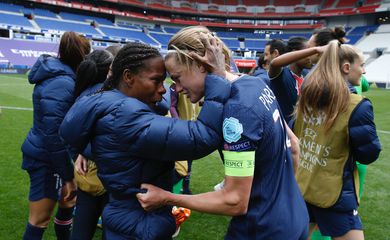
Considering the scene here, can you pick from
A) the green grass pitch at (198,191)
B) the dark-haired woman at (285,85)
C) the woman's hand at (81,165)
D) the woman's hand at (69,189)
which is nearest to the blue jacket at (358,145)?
the dark-haired woman at (285,85)

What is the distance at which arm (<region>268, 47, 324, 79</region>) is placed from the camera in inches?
108

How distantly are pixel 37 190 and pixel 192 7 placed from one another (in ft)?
194

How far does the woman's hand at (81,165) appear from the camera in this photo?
8.45 ft

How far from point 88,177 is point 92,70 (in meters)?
0.78

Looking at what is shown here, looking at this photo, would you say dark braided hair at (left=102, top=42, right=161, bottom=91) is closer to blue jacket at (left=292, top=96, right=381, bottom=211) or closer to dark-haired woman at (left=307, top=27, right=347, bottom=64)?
blue jacket at (left=292, top=96, right=381, bottom=211)

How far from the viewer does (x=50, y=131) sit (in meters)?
2.78

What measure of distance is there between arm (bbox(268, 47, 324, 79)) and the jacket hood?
5.56 feet

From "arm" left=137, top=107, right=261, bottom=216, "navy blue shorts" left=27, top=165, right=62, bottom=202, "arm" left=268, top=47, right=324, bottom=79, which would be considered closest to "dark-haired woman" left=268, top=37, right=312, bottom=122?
"arm" left=268, top=47, right=324, bottom=79

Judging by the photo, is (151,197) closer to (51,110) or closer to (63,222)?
(51,110)

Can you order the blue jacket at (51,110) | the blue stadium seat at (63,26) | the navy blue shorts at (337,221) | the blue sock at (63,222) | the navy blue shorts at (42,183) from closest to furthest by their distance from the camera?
the navy blue shorts at (337,221)
the blue jacket at (51,110)
the navy blue shorts at (42,183)
the blue sock at (63,222)
the blue stadium seat at (63,26)

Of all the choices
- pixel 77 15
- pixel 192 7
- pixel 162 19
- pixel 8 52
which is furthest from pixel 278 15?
pixel 8 52

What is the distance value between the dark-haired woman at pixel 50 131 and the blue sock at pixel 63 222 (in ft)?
1.04

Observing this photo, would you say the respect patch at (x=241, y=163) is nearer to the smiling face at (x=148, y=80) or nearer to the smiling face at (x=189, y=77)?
the smiling face at (x=189, y=77)

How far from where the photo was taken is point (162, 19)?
5709 cm
